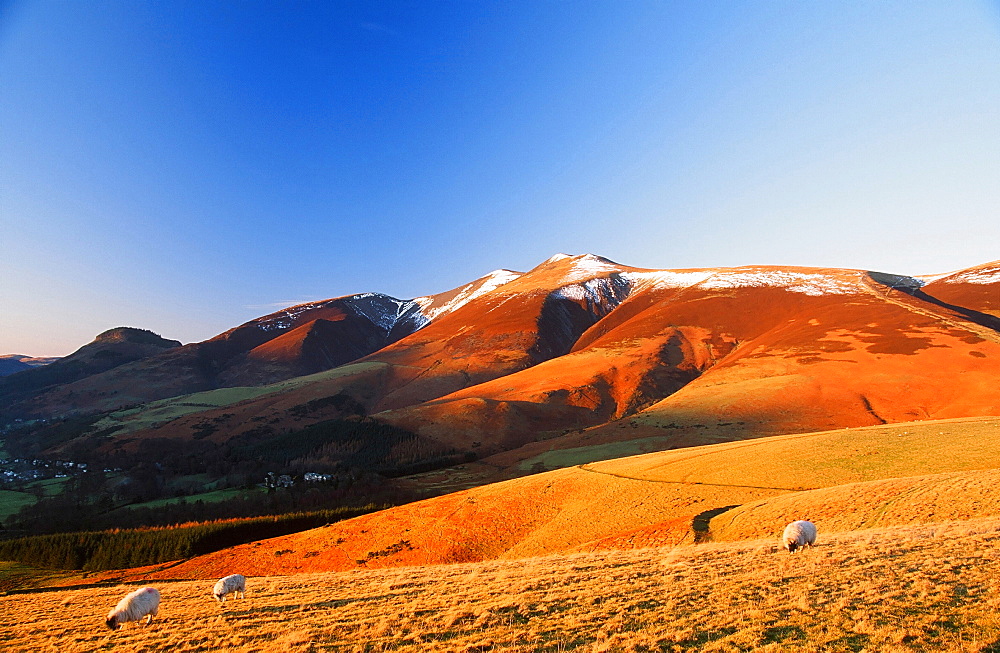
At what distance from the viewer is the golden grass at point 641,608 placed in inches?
416

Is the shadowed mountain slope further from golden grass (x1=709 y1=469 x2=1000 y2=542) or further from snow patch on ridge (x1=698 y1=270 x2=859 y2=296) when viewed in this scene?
snow patch on ridge (x1=698 y1=270 x2=859 y2=296)

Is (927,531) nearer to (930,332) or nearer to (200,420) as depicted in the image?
(930,332)

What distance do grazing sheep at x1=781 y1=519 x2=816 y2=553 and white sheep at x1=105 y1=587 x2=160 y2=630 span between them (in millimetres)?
26411

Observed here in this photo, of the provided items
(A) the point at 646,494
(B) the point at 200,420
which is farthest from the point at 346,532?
(B) the point at 200,420

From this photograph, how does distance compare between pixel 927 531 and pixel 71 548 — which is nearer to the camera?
pixel 927 531

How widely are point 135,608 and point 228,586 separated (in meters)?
3.67

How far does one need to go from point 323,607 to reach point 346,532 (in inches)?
1220

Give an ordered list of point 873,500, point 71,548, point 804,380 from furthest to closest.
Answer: point 804,380 → point 71,548 → point 873,500

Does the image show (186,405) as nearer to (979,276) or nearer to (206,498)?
(206,498)

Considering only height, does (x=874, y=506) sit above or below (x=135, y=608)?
below

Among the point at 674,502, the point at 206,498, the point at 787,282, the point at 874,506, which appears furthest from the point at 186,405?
the point at 787,282

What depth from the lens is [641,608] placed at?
1306 centimetres

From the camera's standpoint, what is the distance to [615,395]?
377ft

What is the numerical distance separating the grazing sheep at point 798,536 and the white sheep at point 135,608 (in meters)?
26.4
